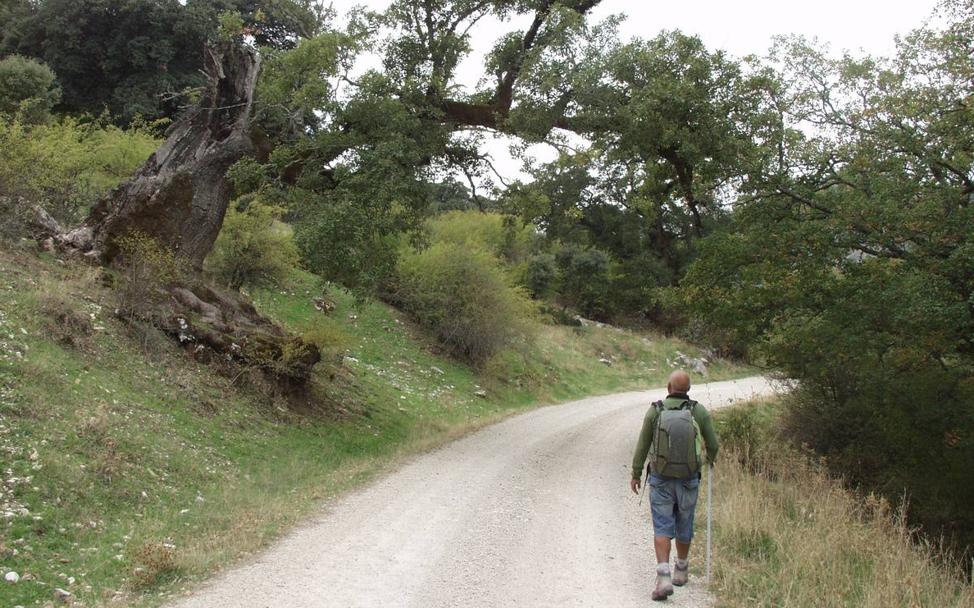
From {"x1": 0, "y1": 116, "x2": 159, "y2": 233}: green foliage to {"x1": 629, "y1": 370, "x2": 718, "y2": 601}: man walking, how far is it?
40.2ft

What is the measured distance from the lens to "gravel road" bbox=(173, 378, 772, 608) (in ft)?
16.2

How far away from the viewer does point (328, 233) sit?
10688 millimetres

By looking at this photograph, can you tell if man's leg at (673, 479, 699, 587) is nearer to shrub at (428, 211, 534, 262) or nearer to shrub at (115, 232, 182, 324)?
shrub at (115, 232, 182, 324)

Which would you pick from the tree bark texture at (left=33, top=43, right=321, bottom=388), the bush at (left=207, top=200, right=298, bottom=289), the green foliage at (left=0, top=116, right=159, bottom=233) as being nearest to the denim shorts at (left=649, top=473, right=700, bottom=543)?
→ the tree bark texture at (left=33, top=43, right=321, bottom=388)

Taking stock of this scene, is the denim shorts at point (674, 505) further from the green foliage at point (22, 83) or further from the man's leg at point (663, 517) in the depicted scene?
the green foliage at point (22, 83)

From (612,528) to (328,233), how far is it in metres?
6.41

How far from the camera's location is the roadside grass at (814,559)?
5.08 meters

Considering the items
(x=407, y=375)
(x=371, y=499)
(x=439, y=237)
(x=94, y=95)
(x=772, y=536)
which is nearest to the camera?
(x=772, y=536)

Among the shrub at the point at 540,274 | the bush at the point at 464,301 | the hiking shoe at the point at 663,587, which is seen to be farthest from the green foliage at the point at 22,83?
the hiking shoe at the point at 663,587

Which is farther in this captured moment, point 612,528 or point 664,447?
point 612,528

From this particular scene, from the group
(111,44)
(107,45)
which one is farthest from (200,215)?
(107,45)

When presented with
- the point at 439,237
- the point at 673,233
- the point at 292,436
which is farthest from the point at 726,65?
the point at 673,233

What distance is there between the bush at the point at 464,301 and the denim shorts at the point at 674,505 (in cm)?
1794

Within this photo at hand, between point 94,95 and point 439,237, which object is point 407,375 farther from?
point 94,95
